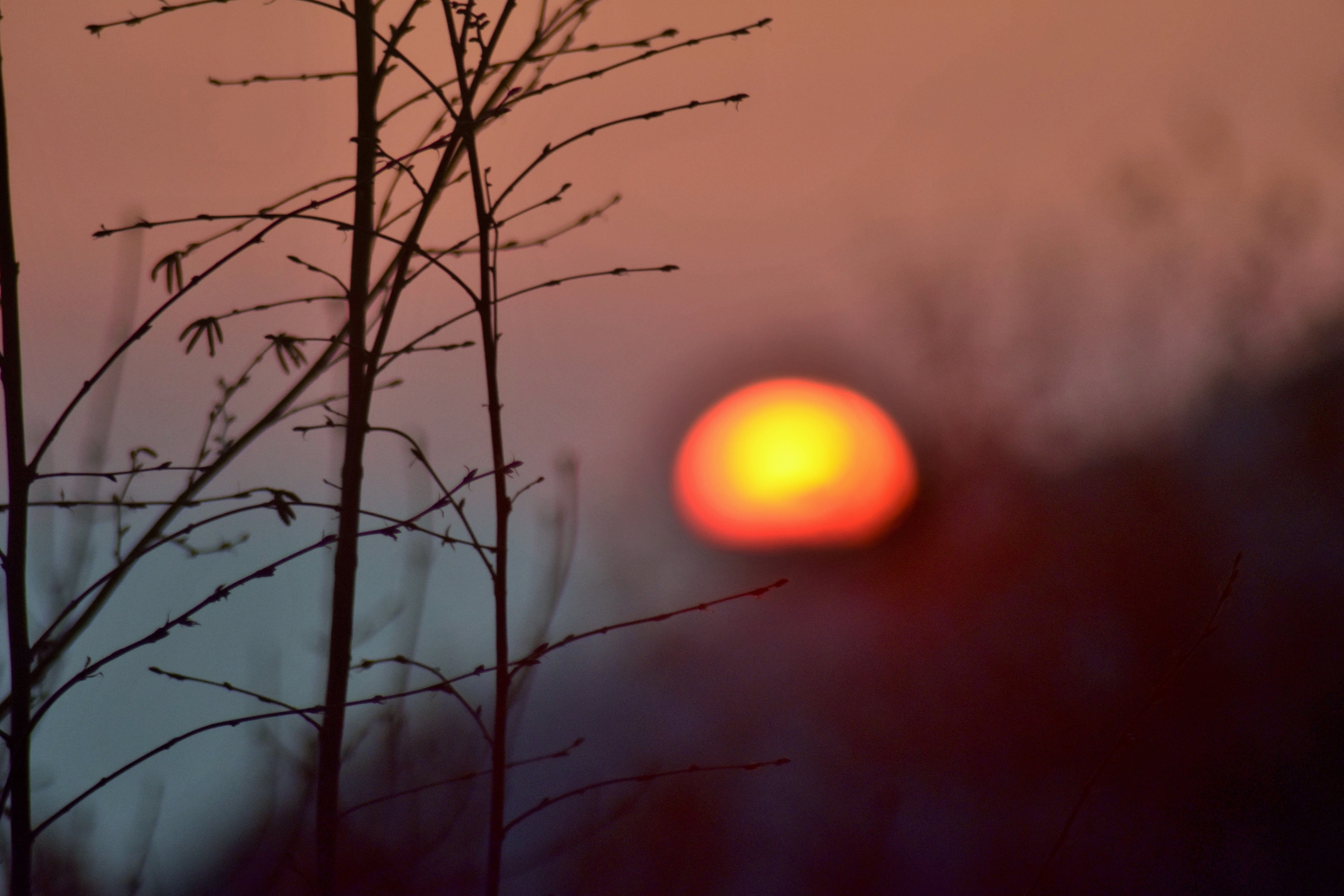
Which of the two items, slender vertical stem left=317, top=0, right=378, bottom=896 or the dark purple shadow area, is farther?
the dark purple shadow area

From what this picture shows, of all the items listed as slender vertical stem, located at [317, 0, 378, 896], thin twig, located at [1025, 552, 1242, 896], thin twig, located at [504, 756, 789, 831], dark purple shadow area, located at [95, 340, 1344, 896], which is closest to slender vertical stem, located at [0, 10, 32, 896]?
slender vertical stem, located at [317, 0, 378, 896]

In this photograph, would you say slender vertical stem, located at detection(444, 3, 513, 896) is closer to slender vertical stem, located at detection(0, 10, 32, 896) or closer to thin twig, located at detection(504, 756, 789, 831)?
thin twig, located at detection(504, 756, 789, 831)

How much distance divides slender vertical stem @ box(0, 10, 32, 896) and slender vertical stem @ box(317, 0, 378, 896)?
200 mm

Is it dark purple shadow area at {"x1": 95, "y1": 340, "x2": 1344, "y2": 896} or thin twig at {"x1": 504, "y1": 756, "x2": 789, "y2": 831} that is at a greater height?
thin twig at {"x1": 504, "y1": 756, "x2": 789, "y2": 831}

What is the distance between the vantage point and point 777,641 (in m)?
3.99

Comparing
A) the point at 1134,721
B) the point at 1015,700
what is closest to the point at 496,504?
the point at 1134,721

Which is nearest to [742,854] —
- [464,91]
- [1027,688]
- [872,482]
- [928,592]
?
[1027,688]

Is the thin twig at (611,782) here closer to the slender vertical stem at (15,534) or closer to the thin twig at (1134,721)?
the thin twig at (1134,721)

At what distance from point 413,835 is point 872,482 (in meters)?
4.05

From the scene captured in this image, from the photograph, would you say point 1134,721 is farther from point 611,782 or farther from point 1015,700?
point 1015,700

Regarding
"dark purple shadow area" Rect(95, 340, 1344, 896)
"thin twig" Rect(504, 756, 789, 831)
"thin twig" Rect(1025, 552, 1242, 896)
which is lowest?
"dark purple shadow area" Rect(95, 340, 1344, 896)

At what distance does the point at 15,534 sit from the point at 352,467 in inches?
9.1

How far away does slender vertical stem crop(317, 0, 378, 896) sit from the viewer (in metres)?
0.66

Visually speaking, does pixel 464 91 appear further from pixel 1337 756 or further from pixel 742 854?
pixel 1337 756
